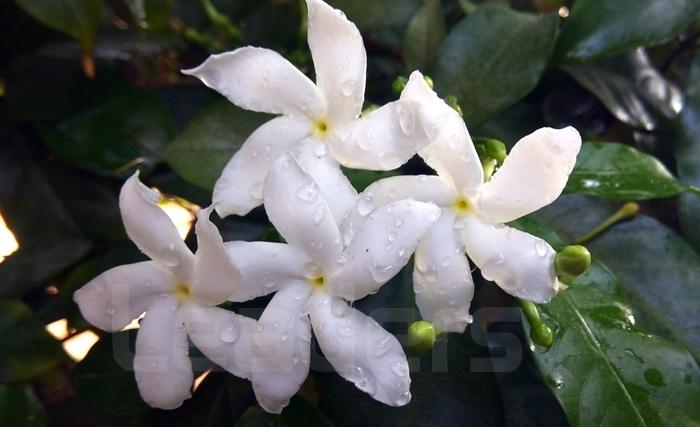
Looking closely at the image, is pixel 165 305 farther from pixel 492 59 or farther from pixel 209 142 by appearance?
pixel 492 59

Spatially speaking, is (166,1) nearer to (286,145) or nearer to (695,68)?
(286,145)

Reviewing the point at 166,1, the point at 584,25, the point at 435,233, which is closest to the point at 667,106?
the point at 584,25

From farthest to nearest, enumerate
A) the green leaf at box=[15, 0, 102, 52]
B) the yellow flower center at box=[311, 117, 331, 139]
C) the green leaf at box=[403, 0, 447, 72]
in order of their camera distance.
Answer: the green leaf at box=[403, 0, 447, 72], the green leaf at box=[15, 0, 102, 52], the yellow flower center at box=[311, 117, 331, 139]

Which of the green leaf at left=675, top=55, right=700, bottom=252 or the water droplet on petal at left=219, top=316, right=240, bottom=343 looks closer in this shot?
the water droplet on petal at left=219, top=316, right=240, bottom=343

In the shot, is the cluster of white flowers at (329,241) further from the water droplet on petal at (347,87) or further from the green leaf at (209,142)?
the green leaf at (209,142)

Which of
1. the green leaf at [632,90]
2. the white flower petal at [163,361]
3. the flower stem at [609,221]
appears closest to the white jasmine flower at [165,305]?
the white flower petal at [163,361]

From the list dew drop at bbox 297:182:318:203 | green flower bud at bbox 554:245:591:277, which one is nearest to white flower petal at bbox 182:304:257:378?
dew drop at bbox 297:182:318:203

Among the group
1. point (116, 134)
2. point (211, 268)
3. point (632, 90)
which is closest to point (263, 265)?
point (211, 268)

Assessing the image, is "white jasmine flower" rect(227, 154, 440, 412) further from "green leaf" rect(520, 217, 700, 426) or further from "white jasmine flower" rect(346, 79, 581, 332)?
"green leaf" rect(520, 217, 700, 426)
